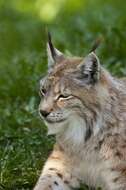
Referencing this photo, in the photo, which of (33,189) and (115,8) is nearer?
(33,189)

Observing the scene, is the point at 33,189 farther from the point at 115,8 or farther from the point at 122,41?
the point at 115,8

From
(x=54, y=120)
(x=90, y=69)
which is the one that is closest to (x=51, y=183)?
(x=54, y=120)

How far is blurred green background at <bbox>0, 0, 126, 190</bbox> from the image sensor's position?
8352mm

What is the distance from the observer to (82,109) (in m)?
7.29

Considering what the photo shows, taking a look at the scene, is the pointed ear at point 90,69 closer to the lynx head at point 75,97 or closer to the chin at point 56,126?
the lynx head at point 75,97

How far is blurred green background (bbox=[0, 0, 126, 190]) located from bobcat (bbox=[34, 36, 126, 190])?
59 centimetres

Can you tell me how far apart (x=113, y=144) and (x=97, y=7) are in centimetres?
670

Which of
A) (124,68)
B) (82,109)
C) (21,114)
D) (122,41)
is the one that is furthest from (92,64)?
(122,41)

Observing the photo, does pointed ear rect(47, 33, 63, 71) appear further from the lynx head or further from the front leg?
the front leg

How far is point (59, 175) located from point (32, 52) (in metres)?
4.60

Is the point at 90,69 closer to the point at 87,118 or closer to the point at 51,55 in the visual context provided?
the point at 87,118

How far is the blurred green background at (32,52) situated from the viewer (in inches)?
329

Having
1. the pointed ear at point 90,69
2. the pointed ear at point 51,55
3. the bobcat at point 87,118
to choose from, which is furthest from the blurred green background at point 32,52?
the pointed ear at point 90,69

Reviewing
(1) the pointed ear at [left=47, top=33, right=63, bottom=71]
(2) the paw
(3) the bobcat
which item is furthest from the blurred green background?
(1) the pointed ear at [left=47, top=33, right=63, bottom=71]
